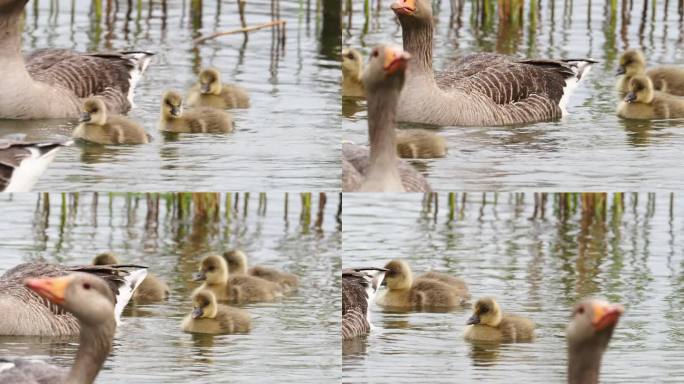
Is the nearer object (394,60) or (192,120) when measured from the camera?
(394,60)

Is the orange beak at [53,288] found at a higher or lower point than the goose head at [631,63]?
lower

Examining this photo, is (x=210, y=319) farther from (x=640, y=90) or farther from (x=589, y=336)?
(x=589, y=336)

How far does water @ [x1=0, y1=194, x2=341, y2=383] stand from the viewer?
971 cm

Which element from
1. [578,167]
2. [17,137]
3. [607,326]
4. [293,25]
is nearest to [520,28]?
[293,25]

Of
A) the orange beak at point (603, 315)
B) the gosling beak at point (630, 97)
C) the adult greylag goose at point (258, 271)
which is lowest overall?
the adult greylag goose at point (258, 271)

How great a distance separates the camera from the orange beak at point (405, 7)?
37.0 ft

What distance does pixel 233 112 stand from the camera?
40.5 ft

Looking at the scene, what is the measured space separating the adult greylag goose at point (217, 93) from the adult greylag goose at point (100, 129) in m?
1.03

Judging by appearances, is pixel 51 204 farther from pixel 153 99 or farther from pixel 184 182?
pixel 184 182

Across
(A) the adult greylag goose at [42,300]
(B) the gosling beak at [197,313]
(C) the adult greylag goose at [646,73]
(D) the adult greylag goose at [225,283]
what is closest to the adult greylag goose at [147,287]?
(D) the adult greylag goose at [225,283]

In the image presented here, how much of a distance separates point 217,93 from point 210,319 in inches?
86.4

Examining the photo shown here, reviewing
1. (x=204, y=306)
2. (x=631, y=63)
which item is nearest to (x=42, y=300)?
(x=204, y=306)

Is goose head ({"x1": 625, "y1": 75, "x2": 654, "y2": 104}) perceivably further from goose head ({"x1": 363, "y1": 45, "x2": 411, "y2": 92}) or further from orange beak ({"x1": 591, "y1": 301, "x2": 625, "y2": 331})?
orange beak ({"x1": 591, "y1": 301, "x2": 625, "y2": 331})

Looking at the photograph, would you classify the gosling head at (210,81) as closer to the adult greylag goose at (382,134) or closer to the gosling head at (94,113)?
the gosling head at (94,113)
